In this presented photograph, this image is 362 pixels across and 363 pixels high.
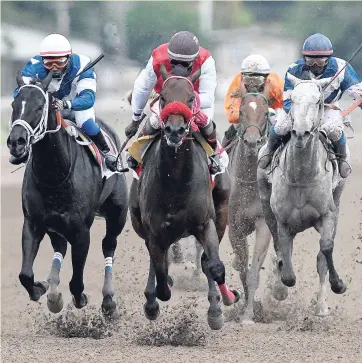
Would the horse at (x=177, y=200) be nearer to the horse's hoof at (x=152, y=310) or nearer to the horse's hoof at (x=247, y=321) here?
the horse's hoof at (x=152, y=310)

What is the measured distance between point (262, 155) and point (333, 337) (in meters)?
1.71

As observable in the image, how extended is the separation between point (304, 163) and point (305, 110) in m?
0.64

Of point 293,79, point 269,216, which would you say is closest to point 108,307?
point 269,216

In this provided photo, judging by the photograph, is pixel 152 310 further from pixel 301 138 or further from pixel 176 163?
pixel 301 138

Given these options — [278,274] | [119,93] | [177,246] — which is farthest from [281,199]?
[119,93]

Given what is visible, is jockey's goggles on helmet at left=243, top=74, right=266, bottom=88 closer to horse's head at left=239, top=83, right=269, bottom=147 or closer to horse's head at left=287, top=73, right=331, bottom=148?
horse's head at left=239, top=83, right=269, bottom=147

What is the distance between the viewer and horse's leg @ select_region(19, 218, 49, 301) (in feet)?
29.9

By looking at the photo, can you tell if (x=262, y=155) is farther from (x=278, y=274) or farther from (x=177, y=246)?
(x=177, y=246)

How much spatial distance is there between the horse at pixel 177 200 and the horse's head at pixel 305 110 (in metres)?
0.72

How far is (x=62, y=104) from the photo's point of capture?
9.20 m

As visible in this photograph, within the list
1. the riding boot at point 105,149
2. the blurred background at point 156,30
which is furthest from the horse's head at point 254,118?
the blurred background at point 156,30

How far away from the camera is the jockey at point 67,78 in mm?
9367

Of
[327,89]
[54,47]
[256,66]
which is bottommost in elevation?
[327,89]

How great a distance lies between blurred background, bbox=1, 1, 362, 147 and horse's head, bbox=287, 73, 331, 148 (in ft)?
48.0
